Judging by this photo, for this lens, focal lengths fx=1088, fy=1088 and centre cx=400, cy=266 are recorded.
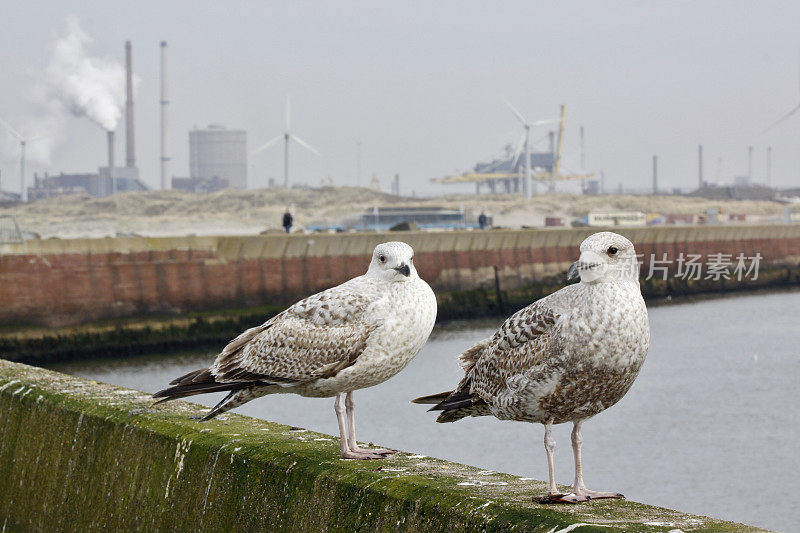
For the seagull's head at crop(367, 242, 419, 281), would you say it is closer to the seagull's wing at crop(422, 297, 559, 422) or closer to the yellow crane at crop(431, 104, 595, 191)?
the seagull's wing at crop(422, 297, 559, 422)

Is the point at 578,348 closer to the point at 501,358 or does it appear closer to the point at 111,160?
the point at 501,358

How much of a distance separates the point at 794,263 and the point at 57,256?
48583 mm

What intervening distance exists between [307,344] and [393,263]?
26.8 inches

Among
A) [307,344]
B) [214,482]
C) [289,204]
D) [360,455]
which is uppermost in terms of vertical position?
[289,204]

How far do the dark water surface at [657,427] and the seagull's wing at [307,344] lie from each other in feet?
45.1

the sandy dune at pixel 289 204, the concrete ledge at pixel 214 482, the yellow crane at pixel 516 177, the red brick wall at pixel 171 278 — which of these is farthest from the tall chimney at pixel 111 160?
the concrete ledge at pixel 214 482

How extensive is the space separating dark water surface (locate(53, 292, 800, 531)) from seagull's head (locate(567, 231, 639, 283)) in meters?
14.3

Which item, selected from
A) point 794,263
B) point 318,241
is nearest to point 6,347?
point 318,241

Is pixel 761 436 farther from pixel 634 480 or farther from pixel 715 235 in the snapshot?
pixel 715 235

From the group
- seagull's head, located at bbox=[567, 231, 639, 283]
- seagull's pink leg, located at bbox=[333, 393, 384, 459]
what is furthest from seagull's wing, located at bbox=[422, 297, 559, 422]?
seagull's pink leg, located at bbox=[333, 393, 384, 459]

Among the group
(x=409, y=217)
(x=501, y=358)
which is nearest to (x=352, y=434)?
(x=501, y=358)

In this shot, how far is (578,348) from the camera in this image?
15.5 ft

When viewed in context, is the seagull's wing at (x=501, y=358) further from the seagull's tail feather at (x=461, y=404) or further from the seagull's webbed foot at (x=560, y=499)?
the seagull's webbed foot at (x=560, y=499)

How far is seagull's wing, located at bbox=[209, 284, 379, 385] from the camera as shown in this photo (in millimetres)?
5836
